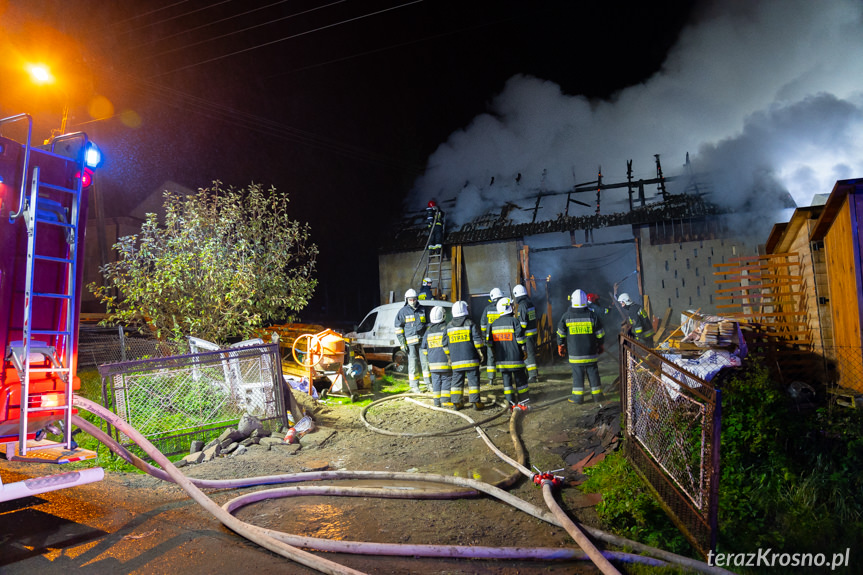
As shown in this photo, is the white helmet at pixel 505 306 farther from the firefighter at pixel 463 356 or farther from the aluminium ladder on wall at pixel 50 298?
the aluminium ladder on wall at pixel 50 298

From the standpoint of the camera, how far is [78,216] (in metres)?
3.78

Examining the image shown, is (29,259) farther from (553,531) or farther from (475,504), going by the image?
(553,531)

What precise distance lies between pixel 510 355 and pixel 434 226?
8095 millimetres

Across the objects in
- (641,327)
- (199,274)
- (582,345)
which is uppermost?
(199,274)

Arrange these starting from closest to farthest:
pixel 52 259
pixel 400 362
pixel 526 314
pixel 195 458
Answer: pixel 52 259, pixel 195 458, pixel 526 314, pixel 400 362

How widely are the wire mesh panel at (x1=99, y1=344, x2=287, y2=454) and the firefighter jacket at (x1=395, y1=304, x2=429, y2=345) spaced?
3.54m

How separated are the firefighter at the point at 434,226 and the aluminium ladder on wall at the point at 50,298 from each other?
38.5 ft

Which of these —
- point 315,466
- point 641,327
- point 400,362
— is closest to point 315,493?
point 315,466

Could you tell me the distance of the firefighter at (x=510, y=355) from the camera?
786 cm

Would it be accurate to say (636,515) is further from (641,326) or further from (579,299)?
(641,326)

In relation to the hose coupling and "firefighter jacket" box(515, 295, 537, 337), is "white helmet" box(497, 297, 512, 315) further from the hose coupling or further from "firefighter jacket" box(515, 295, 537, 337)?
the hose coupling

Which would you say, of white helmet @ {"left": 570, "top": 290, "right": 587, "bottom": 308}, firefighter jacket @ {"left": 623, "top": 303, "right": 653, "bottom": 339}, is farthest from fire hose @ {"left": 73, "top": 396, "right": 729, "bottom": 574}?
firefighter jacket @ {"left": 623, "top": 303, "right": 653, "bottom": 339}

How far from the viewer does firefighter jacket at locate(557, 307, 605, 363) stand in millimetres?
7715

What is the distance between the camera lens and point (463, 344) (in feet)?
25.6
